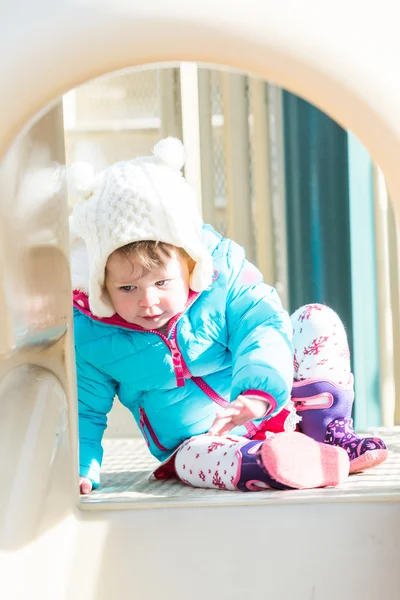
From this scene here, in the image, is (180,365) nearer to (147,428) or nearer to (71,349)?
(147,428)

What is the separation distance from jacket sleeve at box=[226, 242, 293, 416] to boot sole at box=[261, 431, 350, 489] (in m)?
0.04

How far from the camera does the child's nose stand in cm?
103

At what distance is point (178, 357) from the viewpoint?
1.10m

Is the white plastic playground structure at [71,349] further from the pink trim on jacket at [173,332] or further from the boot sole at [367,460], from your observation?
the pink trim on jacket at [173,332]

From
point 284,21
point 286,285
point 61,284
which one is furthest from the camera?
point 286,285

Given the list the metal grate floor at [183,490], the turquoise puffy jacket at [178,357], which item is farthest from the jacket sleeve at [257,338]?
the metal grate floor at [183,490]

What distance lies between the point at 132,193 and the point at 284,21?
417mm

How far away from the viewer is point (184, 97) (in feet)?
6.23

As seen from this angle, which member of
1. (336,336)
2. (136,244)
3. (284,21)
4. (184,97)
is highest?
(184,97)

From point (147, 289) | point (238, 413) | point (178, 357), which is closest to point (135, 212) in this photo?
point (147, 289)

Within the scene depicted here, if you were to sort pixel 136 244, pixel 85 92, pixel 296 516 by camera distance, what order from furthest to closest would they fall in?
pixel 85 92 < pixel 136 244 < pixel 296 516

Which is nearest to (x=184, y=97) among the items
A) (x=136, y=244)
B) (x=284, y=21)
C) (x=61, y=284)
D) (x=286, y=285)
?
(x=286, y=285)

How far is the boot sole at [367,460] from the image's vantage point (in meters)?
0.99

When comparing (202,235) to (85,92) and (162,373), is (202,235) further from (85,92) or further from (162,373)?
(85,92)
